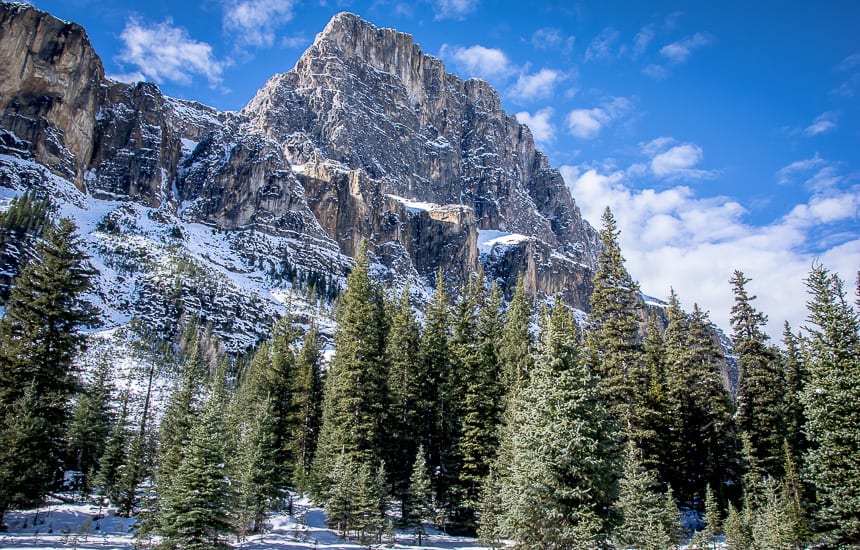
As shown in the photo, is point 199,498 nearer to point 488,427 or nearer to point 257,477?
point 257,477

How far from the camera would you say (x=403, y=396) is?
3591 centimetres

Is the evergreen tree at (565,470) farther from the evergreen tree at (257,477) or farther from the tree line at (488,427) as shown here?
Answer: the evergreen tree at (257,477)

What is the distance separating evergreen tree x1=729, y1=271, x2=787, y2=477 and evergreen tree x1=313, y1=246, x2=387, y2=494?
24225 millimetres

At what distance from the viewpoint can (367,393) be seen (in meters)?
31.0

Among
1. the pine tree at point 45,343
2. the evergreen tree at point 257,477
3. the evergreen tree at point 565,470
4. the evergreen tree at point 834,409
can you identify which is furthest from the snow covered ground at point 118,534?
the evergreen tree at point 834,409

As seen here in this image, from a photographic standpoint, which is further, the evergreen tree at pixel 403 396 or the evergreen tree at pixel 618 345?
the evergreen tree at pixel 403 396

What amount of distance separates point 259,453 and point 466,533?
1307cm

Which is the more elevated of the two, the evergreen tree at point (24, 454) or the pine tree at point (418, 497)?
the evergreen tree at point (24, 454)

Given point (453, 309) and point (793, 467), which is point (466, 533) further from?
point (793, 467)

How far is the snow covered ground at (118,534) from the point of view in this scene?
51.7ft

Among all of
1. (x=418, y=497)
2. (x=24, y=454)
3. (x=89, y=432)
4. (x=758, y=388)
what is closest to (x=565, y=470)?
(x=418, y=497)

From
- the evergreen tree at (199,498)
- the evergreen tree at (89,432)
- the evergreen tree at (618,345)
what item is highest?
the evergreen tree at (618,345)

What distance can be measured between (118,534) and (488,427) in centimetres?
1962

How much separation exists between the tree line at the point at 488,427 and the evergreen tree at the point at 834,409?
0.07 metres
